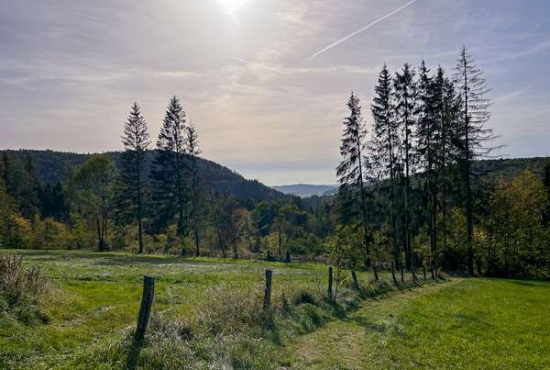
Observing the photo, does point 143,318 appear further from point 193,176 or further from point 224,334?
point 193,176

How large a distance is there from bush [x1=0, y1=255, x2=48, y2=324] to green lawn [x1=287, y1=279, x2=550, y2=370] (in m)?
6.78

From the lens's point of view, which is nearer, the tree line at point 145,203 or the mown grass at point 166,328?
the mown grass at point 166,328

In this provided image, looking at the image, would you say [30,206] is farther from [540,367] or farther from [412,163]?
[540,367]

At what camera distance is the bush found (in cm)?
897

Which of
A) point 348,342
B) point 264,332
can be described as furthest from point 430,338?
point 264,332

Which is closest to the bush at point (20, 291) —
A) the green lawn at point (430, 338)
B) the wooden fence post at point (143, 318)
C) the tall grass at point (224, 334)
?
the tall grass at point (224, 334)

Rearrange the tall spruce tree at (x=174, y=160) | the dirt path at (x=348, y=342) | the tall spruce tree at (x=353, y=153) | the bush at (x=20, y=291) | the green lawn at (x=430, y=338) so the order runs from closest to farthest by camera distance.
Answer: the dirt path at (x=348, y=342), the bush at (x=20, y=291), the green lawn at (x=430, y=338), the tall spruce tree at (x=353, y=153), the tall spruce tree at (x=174, y=160)

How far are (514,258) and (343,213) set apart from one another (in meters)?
19.6

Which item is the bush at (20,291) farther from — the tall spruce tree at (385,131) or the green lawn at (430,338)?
the tall spruce tree at (385,131)

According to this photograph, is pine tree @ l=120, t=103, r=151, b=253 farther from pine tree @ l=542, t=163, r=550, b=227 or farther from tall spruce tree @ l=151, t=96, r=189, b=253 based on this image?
pine tree @ l=542, t=163, r=550, b=227

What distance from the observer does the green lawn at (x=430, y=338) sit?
9328mm

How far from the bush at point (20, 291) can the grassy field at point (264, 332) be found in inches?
13.7

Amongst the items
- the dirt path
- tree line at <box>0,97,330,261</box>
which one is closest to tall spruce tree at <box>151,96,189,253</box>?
tree line at <box>0,97,330,261</box>

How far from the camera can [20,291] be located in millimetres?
9781
